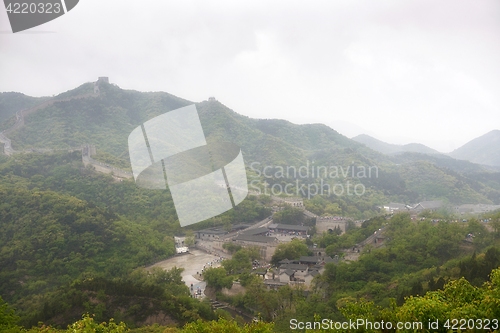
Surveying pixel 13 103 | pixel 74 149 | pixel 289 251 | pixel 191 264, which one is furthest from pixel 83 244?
pixel 13 103

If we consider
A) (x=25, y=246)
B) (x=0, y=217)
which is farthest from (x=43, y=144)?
(x=25, y=246)

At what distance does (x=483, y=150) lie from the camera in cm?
9619

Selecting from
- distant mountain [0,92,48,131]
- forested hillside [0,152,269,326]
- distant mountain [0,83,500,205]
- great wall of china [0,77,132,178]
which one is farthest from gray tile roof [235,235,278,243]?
distant mountain [0,92,48,131]

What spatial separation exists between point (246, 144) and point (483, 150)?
70582 millimetres

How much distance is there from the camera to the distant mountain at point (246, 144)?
3722 centimetres

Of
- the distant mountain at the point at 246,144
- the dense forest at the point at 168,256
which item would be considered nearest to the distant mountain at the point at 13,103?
the distant mountain at the point at 246,144

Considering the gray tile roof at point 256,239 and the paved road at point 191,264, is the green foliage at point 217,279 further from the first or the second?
the gray tile roof at point 256,239

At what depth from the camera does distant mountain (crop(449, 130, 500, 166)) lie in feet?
291

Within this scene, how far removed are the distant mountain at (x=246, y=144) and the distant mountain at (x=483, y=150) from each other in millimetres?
34374

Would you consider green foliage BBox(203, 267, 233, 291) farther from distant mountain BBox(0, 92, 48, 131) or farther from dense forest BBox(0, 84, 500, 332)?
distant mountain BBox(0, 92, 48, 131)

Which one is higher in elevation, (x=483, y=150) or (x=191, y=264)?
(x=191, y=264)

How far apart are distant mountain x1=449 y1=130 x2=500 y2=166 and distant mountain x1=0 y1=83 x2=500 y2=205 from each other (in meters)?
34.4

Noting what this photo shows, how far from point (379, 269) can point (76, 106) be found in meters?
37.1

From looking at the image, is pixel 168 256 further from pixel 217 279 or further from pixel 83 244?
pixel 217 279
